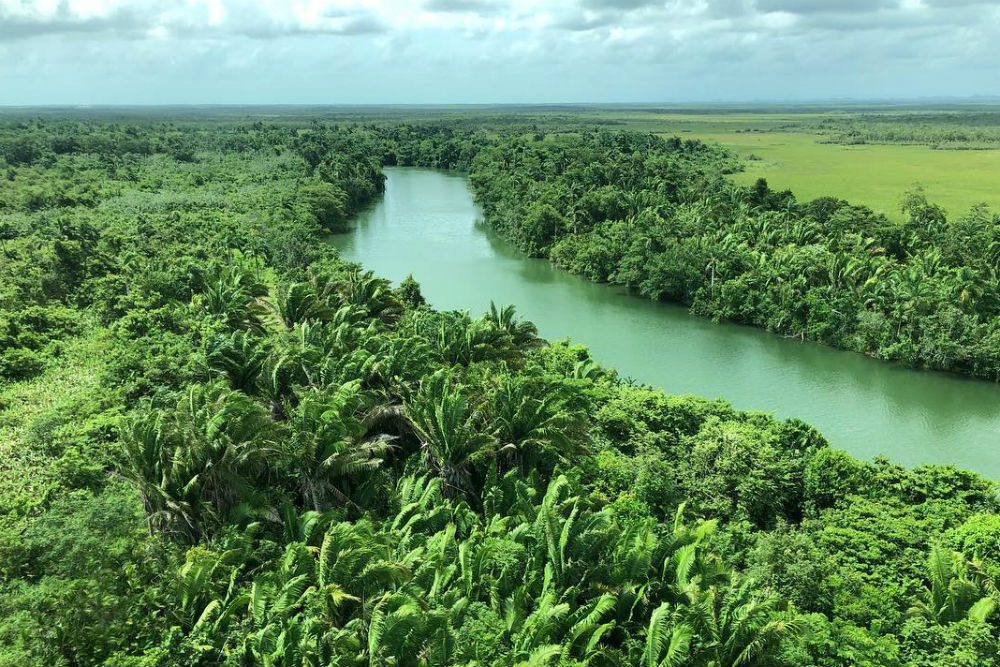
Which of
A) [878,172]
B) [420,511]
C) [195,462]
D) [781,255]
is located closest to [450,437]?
[420,511]

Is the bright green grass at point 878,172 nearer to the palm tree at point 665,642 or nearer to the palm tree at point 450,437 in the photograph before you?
the palm tree at point 450,437

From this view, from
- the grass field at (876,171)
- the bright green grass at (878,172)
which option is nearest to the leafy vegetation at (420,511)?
the grass field at (876,171)

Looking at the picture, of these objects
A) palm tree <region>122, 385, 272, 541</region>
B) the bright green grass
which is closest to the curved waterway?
palm tree <region>122, 385, 272, 541</region>

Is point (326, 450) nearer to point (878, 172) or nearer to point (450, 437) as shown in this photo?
point (450, 437)

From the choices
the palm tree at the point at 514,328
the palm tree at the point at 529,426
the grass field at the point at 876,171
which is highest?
the grass field at the point at 876,171

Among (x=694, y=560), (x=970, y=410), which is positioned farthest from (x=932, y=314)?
(x=694, y=560)
